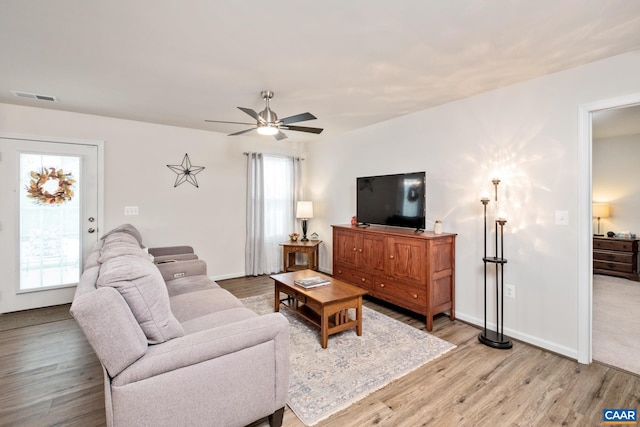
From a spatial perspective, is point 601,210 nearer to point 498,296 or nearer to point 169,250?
point 498,296

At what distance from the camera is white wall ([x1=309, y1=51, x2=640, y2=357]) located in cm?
253

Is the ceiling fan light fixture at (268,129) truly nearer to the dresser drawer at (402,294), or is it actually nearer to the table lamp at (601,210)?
the dresser drawer at (402,294)

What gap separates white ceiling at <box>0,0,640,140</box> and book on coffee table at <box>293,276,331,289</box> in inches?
76.9

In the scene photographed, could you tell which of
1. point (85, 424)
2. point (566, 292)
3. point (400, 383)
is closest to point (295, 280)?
point (400, 383)

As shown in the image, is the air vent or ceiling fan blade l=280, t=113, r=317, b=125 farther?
the air vent

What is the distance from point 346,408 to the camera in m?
1.92

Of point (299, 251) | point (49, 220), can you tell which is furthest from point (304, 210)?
point (49, 220)

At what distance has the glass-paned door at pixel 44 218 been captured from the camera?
11.6 ft

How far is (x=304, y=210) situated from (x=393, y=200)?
6.40 feet

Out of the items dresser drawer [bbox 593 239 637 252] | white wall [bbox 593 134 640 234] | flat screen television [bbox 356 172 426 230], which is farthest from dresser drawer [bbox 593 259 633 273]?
flat screen television [bbox 356 172 426 230]

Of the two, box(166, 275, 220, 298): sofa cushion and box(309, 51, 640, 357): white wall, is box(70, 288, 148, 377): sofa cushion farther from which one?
box(309, 51, 640, 357): white wall

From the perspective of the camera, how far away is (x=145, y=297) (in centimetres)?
151

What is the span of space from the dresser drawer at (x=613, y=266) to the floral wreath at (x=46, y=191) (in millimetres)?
8251

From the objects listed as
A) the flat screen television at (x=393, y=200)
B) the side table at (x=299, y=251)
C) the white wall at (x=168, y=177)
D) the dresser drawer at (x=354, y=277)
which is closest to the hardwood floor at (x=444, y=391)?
the dresser drawer at (x=354, y=277)
